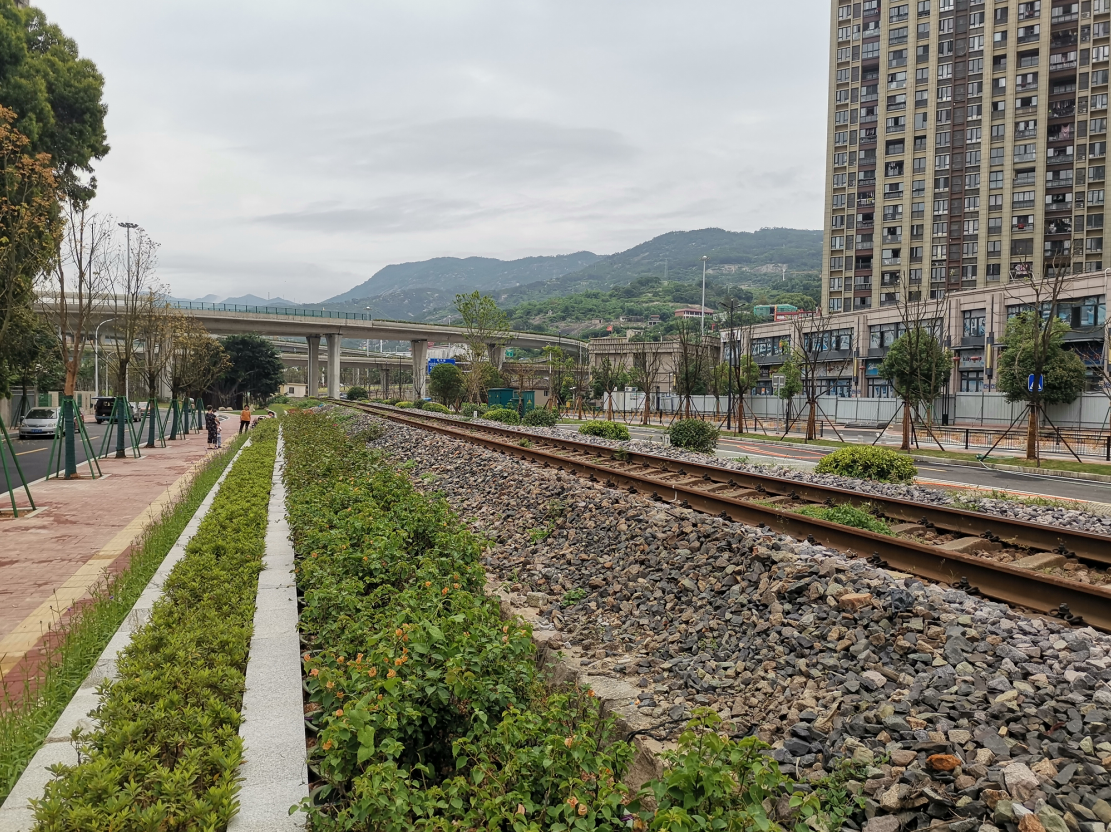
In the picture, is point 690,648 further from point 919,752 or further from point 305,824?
point 305,824

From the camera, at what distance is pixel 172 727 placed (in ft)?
12.9

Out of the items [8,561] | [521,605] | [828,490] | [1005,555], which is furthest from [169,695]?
[828,490]

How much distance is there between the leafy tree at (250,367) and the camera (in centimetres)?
8000

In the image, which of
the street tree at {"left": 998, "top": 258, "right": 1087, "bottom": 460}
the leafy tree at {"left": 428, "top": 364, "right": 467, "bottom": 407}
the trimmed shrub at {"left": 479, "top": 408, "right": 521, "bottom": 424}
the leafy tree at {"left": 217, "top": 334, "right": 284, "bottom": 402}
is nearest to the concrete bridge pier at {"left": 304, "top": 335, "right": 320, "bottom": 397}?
the leafy tree at {"left": 217, "top": 334, "right": 284, "bottom": 402}

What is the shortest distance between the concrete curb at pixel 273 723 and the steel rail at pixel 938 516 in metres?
7.29

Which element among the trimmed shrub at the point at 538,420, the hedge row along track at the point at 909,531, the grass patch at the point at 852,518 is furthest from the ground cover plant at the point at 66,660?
the trimmed shrub at the point at 538,420

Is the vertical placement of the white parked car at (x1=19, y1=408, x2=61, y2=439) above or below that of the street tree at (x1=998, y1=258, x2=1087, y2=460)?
below

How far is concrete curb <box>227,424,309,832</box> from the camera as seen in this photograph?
3426 mm

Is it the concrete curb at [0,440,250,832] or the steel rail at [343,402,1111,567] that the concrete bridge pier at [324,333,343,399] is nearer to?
the steel rail at [343,402,1111,567]

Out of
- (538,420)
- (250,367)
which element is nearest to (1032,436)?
(538,420)

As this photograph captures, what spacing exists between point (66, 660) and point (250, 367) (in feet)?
270

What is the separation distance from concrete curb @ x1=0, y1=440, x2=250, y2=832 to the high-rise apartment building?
6703cm

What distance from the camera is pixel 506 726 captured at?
11.5 ft

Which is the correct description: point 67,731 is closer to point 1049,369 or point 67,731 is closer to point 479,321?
point 1049,369
